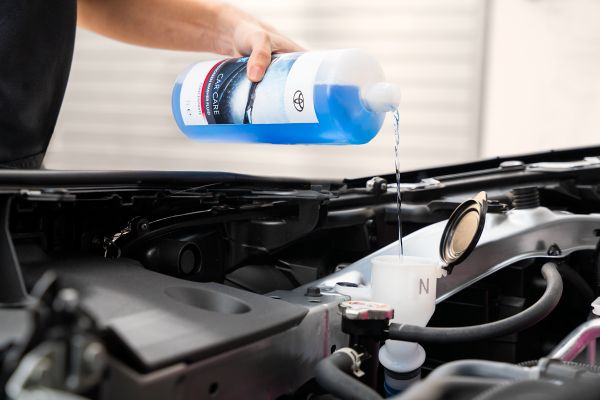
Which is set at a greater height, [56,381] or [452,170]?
[452,170]

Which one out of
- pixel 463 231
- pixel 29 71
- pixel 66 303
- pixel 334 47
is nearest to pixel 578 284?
pixel 463 231

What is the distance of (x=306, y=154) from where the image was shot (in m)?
2.39

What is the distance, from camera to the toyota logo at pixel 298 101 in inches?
32.1

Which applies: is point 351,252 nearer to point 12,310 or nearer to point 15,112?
point 12,310

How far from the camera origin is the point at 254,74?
2.81 ft

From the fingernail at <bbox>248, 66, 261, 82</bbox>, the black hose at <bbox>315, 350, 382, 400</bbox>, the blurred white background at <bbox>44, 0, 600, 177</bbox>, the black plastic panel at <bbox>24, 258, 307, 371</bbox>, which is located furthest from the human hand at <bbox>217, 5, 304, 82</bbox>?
the blurred white background at <bbox>44, 0, 600, 177</bbox>

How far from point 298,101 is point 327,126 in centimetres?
6

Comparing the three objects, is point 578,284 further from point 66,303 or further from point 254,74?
point 66,303

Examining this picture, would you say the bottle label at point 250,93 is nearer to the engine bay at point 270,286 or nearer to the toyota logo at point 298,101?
the toyota logo at point 298,101

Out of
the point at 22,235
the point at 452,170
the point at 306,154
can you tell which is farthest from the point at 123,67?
the point at 22,235

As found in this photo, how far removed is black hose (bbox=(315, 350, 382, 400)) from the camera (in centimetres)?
38

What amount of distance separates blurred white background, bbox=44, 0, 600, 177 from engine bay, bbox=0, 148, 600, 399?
117cm

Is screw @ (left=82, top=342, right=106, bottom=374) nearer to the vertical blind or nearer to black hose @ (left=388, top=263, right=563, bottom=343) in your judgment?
black hose @ (left=388, top=263, right=563, bottom=343)

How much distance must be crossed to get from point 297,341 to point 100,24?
116cm
